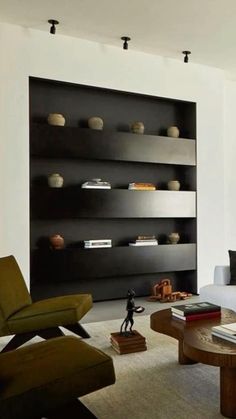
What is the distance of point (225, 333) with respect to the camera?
2.00 meters

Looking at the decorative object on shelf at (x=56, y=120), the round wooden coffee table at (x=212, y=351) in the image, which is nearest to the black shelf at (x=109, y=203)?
the decorative object on shelf at (x=56, y=120)

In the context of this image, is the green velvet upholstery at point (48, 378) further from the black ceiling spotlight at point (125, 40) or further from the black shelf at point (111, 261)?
the black ceiling spotlight at point (125, 40)

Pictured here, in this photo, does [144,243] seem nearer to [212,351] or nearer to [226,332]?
[226,332]

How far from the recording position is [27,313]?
259 centimetres

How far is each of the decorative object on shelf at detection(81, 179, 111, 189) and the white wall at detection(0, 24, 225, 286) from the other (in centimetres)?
70

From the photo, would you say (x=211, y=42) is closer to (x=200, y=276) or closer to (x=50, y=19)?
(x=50, y=19)

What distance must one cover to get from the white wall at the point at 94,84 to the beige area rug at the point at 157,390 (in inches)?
72.8

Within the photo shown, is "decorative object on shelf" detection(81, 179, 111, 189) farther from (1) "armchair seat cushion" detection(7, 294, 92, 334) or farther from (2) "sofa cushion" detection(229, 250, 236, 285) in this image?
(1) "armchair seat cushion" detection(7, 294, 92, 334)

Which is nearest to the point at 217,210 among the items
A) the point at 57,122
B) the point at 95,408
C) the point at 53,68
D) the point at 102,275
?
the point at 102,275

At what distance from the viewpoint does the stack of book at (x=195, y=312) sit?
236 cm

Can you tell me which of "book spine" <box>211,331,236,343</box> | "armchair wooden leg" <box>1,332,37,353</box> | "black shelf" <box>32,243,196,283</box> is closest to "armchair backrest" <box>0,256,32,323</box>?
"armchair wooden leg" <box>1,332,37,353</box>

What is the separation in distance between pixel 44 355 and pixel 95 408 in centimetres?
50

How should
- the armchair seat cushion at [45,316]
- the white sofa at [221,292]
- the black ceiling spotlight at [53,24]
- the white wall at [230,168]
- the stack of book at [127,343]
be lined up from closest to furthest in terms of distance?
the armchair seat cushion at [45,316] → the stack of book at [127,343] → the white sofa at [221,292] → the black ceiling spotlight at [53,24] → the white wall at [230,168]

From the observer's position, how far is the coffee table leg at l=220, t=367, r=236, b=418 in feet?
5.97
